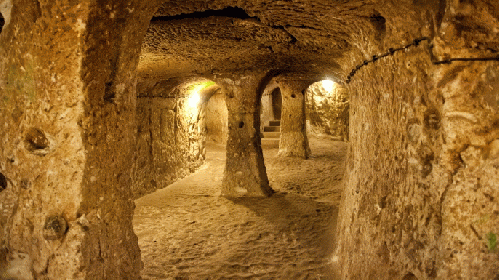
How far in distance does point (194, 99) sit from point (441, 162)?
642 cm

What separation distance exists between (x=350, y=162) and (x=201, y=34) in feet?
5.55

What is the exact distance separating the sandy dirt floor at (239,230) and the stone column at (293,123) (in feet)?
5.23

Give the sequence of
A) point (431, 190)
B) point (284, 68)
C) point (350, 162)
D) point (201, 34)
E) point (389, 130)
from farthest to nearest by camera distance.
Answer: point (284, 68) → point (201, 34) → point (350, 162) → point (389, 130) → point (431, 190)

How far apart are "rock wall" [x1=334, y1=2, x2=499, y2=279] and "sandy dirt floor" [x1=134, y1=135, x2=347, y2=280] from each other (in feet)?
4.10

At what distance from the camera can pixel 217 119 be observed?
37.8 ft

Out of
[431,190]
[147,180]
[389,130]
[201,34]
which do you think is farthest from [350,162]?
[147,180]

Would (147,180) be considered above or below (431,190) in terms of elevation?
below

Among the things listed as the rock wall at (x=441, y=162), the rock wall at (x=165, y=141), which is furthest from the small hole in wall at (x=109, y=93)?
the rock wall at (x=165, y=141)

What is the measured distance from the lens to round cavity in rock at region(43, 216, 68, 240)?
4.66ft

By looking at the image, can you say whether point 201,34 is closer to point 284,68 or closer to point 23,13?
point 23,13

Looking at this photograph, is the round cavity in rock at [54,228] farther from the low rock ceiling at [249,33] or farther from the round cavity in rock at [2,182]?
the low rock ceiling at [249,33]

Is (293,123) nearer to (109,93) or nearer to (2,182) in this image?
(109,93)

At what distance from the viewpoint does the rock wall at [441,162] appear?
1352mm

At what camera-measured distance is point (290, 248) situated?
134 inches
